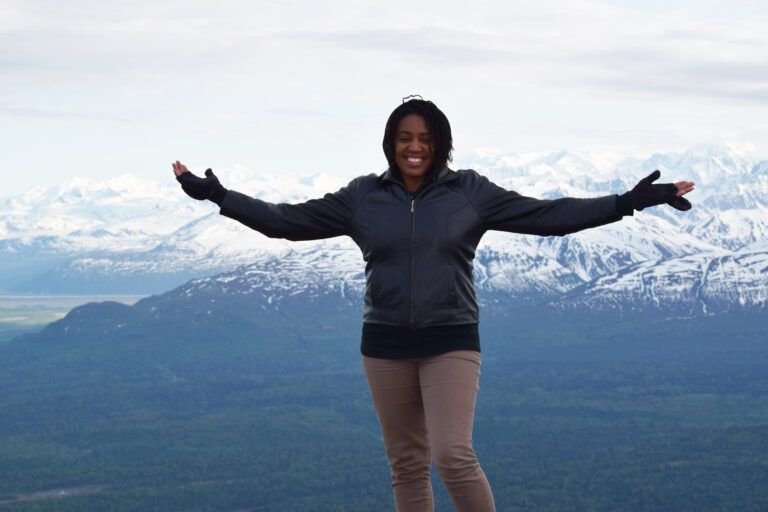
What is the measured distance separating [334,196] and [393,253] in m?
1.00

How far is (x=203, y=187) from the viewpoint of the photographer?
1388 cm

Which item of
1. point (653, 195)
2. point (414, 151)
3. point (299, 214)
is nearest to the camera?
point (653, 195)

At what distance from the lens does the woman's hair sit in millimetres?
13820

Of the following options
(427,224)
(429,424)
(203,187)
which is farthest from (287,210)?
(429,424)

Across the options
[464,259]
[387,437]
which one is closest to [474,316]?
[464,259]

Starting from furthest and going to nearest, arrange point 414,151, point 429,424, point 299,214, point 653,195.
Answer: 1. point 299,214
2. point 414,151
3. point 653,195
4. point 429,424

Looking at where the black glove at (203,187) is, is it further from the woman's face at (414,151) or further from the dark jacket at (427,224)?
the woman's face at (414,151)

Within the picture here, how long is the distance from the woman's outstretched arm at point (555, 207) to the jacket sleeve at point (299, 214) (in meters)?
1.25

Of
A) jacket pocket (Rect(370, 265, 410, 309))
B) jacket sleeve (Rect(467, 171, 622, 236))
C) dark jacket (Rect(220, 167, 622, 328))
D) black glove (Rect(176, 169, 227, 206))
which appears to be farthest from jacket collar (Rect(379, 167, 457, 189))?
black glove (Rect(176, 169, 227, 206))

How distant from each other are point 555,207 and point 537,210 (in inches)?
7.5

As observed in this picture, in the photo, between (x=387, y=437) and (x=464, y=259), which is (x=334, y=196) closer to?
(x=464, y=259)

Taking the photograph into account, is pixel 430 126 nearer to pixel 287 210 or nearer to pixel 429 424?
pixel 287 210

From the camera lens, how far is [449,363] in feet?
43.7

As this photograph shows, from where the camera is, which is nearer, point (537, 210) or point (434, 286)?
point (434, 286)
